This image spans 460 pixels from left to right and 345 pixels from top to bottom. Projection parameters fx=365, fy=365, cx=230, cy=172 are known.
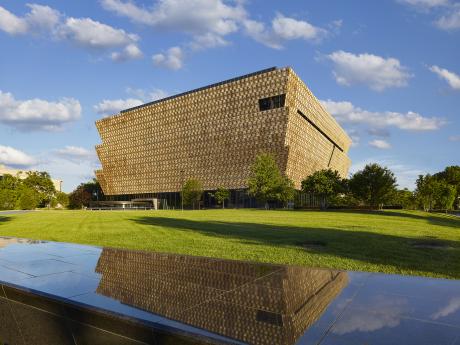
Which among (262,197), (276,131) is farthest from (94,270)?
(276,131)

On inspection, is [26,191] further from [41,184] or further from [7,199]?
[41,184]

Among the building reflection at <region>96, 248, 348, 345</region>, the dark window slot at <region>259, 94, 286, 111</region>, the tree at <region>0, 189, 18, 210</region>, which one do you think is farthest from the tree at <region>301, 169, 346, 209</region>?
the tree at <region>0, 189, 18, 210</region>

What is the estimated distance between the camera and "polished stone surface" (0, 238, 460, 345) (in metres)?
3.76

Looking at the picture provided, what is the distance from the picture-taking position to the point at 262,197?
6400 centimetres

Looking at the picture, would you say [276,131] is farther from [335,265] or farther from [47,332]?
[47,332]

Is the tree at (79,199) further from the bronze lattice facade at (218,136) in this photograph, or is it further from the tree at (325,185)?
the tree at (325,185)

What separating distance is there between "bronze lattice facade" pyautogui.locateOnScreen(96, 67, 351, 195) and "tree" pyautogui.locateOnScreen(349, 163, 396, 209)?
26260mm

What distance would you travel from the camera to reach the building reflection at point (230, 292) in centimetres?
396

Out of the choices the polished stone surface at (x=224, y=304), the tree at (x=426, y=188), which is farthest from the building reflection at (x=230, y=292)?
the tree at (x=426, y=188)

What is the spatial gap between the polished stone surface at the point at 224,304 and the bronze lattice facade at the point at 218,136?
238ft

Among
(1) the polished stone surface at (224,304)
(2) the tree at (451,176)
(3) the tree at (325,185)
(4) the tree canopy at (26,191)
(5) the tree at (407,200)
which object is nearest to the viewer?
(1) the polished stone surface at (224,304)

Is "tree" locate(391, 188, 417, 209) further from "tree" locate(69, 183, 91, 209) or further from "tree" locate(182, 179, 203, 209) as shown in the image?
"tree" locate(69, 183, 91, 209)

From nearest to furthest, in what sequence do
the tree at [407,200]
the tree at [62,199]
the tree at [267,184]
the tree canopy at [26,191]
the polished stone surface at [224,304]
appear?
the polished stone surface at [224,304] < the tree at [267,184] < the tree canopy at [26,191] < the tree at [407,200] < the tree at [62,199]

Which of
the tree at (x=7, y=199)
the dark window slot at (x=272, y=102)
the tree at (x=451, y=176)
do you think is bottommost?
the tree at (x=7, y=199)
